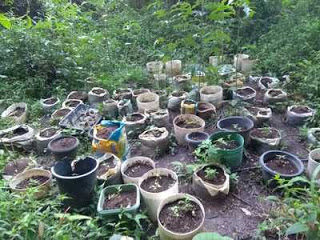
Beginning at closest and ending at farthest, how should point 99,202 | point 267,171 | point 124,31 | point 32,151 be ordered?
point 99,202
point 267,171
point 32,151
point 124,31

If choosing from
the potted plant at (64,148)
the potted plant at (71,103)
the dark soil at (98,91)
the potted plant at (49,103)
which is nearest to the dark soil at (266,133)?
the potted plant at (64,148)

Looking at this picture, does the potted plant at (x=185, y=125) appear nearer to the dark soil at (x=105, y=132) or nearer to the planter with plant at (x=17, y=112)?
the dark soil at (x=105, y=132)

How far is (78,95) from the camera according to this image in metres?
4.09

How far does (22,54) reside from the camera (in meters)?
4.25

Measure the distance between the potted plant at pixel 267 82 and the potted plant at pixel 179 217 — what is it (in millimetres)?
2501

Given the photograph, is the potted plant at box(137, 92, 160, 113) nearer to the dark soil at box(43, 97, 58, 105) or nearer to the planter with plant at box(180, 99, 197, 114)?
the planter with plant at box(180, 99, 197, 114)

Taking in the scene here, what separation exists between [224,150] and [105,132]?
3.72 feet

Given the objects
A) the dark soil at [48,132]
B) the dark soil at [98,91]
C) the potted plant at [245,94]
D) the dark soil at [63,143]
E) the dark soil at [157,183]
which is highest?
the dark soil at [98,91]

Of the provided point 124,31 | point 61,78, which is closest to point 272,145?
point 61,78

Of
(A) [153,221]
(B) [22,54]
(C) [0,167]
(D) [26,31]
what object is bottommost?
(A) [153,221]

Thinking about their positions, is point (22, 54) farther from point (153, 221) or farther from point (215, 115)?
point (153, 221)

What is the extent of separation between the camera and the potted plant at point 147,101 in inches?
139

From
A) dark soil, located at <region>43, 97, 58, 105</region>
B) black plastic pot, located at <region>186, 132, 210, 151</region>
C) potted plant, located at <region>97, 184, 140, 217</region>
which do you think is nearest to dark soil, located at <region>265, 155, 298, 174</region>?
black plastic pot, located at <region>186, 132, 210, 151</region>

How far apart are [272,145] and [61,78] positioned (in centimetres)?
313
